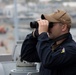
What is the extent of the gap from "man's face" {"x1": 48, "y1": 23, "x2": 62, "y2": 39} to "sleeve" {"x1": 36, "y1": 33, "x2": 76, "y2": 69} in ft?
0.41

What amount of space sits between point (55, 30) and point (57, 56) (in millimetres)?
274

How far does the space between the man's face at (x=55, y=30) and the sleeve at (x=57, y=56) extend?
0.13 metres

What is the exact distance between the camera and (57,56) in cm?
287

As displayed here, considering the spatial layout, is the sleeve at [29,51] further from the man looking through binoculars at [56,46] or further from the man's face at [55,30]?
the man's face at [55,30]

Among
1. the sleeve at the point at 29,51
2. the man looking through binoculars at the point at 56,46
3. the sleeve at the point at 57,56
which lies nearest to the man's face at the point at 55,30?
the man looking through binoculars at the point at 56,46

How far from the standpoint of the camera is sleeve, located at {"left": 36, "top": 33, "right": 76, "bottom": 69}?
2861mm

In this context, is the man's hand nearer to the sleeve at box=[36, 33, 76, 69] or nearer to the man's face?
the man's face

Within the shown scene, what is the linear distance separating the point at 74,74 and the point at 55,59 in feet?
0.77

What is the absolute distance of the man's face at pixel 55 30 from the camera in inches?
118

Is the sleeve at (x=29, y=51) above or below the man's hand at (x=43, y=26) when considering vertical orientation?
below

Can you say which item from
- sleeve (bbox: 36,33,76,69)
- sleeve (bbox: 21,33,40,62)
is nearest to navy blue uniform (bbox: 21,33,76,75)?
sleeve (bbox: 36,33,76,69)

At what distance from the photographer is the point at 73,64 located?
115 inches

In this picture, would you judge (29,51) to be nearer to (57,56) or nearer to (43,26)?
(43,26)

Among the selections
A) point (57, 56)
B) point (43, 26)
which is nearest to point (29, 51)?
point (43, 26)
